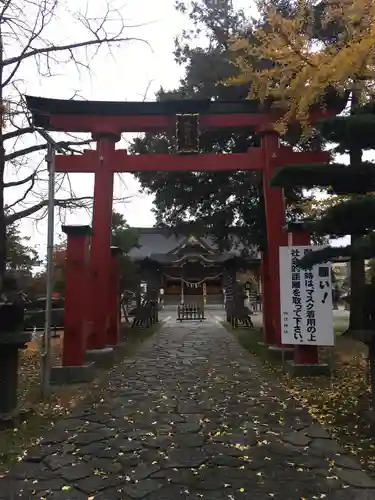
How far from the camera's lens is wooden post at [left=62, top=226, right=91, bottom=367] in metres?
7.23

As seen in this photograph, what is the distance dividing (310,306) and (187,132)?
4465mm

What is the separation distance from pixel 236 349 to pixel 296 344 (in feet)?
11.6

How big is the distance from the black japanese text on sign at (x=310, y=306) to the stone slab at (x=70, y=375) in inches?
153

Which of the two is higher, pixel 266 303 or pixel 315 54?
pixel 315 54

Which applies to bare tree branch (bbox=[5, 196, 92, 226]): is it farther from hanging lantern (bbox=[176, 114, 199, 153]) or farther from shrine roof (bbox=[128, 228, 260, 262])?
shrine roof (bbox=[128, 228, 260, 262])

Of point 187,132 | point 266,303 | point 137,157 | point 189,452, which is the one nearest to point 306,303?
point 266,303

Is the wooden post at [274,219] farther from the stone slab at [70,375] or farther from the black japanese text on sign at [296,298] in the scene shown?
the stone slab at [70,375]

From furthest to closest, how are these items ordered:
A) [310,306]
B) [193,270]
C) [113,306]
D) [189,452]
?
[193,270], [113,306], [310,306], [189,452]

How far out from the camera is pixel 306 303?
729 cm

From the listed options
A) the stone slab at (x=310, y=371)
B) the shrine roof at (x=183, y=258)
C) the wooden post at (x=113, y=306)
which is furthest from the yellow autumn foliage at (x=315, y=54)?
the shrine roof at (x=183, y=258)

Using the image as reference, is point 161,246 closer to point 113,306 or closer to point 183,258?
point 183,258

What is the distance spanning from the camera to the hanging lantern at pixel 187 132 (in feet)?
29.3

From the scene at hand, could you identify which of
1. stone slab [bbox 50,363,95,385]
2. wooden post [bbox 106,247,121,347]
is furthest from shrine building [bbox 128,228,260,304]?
stone slab [bbox 50,363,95,385]

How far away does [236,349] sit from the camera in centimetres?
1057
